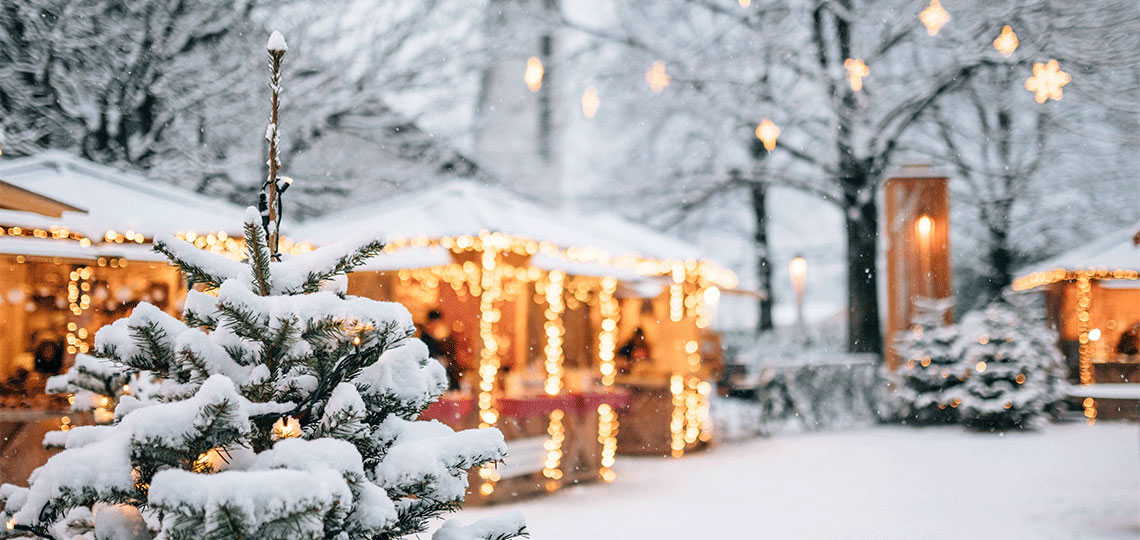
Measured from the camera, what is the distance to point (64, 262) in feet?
27.0

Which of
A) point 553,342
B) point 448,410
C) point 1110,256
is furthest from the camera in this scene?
point 1110,256

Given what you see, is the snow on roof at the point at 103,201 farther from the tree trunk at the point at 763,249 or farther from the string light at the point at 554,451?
the tree trunk at the point at 763,249

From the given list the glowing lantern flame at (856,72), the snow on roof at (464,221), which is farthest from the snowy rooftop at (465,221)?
the glowing lantern flame at (856,72)

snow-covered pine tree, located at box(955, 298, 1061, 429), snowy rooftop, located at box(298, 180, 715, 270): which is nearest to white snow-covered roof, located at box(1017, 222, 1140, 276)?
snow-covered pine tree, located at box(955, 298, 1061, 429)

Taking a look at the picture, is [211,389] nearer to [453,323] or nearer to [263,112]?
[263,112]

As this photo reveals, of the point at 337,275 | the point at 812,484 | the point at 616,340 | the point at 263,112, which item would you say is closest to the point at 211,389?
the point at 337,275

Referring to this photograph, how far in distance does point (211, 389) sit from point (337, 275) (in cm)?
52

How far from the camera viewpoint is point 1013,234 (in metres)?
17.5

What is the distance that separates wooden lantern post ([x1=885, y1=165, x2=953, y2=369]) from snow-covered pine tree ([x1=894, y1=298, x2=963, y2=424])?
0.66ft

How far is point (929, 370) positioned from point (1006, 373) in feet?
3.30

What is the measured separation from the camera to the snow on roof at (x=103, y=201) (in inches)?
256

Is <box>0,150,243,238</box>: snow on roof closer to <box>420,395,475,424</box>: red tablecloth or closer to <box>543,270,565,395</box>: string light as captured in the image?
<box>420,395,475,424</box>: red tablecloth

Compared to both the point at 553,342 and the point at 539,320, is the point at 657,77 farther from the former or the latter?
the point at 553,342

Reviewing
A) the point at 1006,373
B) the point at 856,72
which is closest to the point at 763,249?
the point at 856,72
